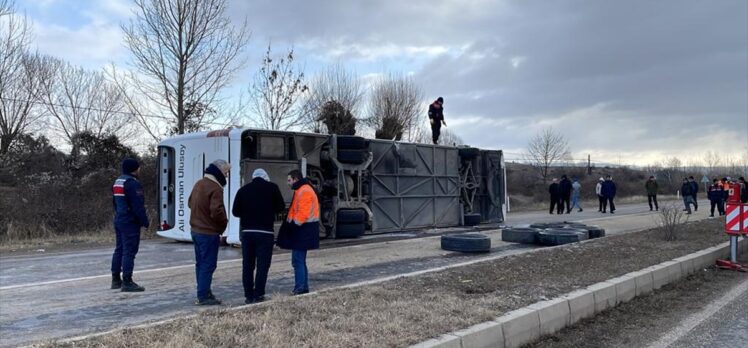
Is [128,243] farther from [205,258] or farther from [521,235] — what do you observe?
[521,235]

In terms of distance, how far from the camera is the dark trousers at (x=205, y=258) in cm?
654

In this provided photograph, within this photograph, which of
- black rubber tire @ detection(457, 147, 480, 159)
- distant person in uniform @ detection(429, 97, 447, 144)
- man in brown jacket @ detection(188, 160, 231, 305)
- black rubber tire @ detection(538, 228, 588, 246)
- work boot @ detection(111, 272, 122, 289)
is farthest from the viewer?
distant person in uniform @ detection(429, 97, 447, 144)

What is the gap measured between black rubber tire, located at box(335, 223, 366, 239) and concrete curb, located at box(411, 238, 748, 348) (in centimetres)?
644

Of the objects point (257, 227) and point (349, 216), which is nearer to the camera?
point (257, 227)

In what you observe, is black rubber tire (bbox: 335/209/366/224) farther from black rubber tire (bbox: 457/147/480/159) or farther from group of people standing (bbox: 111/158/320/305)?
group of people standing (bbox: 111/158/320/305)

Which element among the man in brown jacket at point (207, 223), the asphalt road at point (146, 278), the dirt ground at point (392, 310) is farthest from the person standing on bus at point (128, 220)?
the dirt ground at point (392, 310)

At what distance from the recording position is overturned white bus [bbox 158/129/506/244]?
449 inches

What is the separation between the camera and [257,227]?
6.60 meters

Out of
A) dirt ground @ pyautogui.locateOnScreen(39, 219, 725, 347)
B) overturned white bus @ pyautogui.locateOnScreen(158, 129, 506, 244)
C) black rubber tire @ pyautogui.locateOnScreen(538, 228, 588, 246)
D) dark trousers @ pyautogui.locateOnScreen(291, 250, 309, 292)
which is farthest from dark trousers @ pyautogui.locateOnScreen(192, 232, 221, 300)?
black rubber tire @ pyautogui.locateOnScreen(538, 228, 588, 246)

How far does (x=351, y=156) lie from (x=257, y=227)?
21.0 ft

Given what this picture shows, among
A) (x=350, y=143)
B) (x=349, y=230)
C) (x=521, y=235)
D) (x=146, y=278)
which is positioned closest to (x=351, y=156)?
(x=350, y=143)

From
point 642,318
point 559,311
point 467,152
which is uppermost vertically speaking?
point 467,152

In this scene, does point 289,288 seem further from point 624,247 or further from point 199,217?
point 624,247

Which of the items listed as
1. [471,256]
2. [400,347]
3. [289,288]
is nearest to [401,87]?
[471,256]
